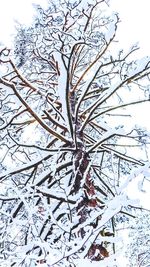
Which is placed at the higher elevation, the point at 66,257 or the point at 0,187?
the point at 0,187

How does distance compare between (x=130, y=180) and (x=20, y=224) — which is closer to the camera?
(x=130, y=180)

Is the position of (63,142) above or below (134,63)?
below

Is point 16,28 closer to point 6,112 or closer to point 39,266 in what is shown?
point 6,112

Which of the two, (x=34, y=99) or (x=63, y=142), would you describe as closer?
(x=63, y=142)

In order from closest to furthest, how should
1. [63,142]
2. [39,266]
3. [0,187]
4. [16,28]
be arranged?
[39,266], [0,187], [63,142], [16,28]

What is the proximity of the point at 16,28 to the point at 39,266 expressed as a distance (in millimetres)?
4939

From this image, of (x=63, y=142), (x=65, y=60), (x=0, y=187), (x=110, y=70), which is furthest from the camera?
(x=110, y=70)

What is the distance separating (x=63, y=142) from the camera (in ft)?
22.4

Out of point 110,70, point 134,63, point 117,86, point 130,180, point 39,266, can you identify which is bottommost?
point 39,266

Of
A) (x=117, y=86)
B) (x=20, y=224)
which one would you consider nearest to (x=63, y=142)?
(x=117, y=86)

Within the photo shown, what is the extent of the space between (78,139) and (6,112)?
5.58 ft

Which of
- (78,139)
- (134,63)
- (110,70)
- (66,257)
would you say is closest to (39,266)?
(66,257)

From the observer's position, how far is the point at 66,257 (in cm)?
362

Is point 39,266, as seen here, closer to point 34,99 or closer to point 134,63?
point 134,63
